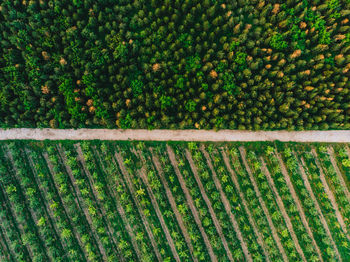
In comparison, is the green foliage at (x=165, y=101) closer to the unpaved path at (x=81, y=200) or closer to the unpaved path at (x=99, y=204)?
the unpaved path at (x=99, y=204)

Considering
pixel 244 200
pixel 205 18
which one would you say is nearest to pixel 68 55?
pixel 205 18

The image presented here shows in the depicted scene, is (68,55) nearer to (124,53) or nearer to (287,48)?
(124,53)

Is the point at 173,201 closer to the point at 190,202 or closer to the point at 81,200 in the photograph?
Answer: the point at 190,202

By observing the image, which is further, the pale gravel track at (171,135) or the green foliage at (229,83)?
the pale gravel track at (171,135)

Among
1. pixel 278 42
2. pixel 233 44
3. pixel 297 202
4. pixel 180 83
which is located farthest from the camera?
pixel 297 202

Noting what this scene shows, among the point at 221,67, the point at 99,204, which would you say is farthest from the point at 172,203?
the point at 221,67

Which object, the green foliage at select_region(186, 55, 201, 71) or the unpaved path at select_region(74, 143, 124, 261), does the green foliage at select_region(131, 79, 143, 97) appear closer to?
the green foliage at select_region(186, 55, 201, 71)

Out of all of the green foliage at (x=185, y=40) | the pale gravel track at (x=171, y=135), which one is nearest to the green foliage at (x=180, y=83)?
the green foliage at (x=185, y=40)
